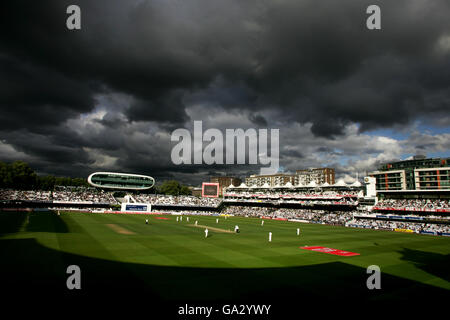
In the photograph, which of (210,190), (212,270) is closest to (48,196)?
(210,190)

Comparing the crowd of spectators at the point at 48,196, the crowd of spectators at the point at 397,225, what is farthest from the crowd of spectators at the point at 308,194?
the crowd of spectators at the point at 48,196

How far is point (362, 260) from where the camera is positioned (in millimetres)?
21453

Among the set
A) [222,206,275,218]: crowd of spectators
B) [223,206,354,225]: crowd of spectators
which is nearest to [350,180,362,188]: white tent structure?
[223,206,354,225]: crowd of spectators

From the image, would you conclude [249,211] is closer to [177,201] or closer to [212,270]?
[177,201]

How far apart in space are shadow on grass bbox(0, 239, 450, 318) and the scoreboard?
82221mm

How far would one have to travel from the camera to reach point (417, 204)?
5684 centimetres

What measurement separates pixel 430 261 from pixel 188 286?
73.7 feet

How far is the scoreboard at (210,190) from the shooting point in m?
100

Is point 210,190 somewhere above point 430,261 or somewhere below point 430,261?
above

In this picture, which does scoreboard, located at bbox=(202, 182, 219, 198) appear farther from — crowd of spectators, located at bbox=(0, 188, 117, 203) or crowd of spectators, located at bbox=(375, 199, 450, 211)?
crowd of spectators, located at bbox=(375, 199, 450, 211)

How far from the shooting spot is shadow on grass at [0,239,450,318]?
11.2 meters

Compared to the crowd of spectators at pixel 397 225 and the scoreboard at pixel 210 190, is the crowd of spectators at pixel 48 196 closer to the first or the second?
the scoreboard at pixel 210 190
